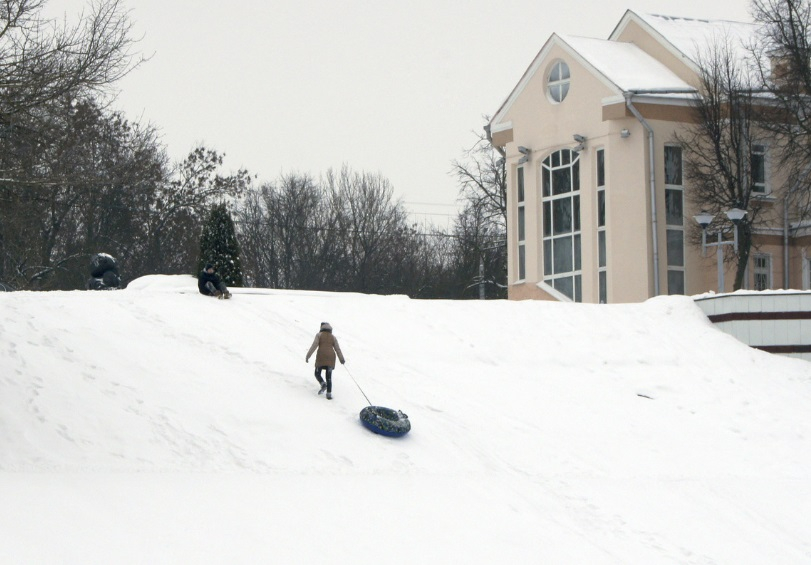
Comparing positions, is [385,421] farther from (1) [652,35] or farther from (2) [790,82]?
(1) [652,35]

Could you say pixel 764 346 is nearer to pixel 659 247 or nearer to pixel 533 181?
pixel 659 247

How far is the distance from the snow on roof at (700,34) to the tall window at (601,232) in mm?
4003

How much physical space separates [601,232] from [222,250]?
1109cm

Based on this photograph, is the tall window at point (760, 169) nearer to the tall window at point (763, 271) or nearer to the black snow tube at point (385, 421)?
the tall window at point (763, 271)

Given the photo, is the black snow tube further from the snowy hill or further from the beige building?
the beige building

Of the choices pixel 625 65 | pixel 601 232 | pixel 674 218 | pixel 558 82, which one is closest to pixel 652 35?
pixel 625 65

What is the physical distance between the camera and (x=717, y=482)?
1895 centimetres

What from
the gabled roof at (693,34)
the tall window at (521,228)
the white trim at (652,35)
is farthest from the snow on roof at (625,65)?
the tall window at (521,228)

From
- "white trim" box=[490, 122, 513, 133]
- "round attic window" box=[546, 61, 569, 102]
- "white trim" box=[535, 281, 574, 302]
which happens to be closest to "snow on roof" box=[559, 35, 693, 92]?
"round attic window" box=[546, 61, 569, 102]

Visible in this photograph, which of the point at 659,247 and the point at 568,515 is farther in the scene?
the point at 659,247

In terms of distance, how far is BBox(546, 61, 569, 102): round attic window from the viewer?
36.3 metres

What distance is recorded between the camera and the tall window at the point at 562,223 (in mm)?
36094

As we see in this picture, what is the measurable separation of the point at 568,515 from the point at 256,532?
14.6 feet

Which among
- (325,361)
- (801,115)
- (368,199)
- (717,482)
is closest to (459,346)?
(325,361)
